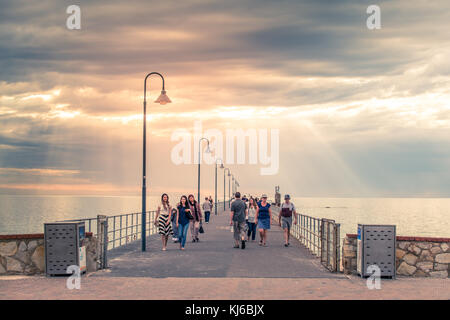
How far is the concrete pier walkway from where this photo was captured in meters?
13.2

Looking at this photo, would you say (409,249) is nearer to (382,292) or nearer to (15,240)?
(382,292)

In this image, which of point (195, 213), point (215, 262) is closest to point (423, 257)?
point (215, 262)

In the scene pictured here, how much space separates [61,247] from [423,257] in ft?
26.8

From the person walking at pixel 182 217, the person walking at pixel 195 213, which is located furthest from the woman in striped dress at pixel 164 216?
the person walking at pixel 195 213

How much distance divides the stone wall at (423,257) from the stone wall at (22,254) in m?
8.14

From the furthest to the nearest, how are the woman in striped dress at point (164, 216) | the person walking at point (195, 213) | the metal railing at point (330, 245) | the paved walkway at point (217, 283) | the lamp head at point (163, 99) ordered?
the person walking at point (195, 213)
the lamp head at point (163, 99)
the woman in striped dress at point (164, 216)
the metal railing at point (330, 245)
the paved walkway at point (217, 283)

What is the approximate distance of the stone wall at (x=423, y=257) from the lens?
1277 centimetres

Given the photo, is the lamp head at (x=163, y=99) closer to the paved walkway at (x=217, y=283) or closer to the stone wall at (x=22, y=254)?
the paved walkway at (x=217, y=283)

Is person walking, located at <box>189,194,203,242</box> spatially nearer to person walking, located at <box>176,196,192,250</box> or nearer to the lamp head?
person walking, located at <box>176,196,192,250</box>

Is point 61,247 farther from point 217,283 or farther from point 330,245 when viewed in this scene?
point 330,245

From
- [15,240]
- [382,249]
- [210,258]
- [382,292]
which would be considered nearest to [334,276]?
[382,249]

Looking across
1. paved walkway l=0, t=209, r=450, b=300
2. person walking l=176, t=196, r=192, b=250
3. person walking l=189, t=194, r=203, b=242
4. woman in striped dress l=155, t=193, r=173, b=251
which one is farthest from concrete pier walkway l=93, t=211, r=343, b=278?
person walking l=189, t=194, r=203, b=242
